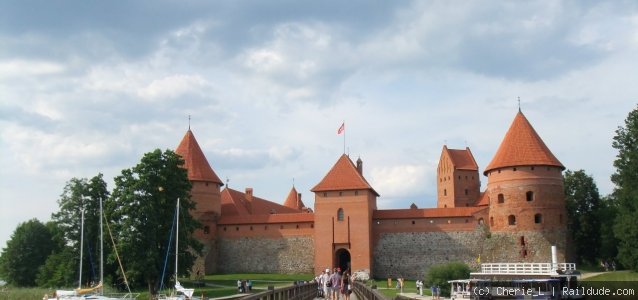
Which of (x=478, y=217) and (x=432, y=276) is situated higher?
(x=478, y=217)

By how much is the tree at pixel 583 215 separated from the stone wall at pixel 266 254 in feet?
64.7

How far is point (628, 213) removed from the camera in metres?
42.6

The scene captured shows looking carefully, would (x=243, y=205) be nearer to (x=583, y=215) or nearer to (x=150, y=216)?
(x=150, y=216)

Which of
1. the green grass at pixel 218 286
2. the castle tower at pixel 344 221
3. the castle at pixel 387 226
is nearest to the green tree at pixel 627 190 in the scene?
the castle at pixel 387 226

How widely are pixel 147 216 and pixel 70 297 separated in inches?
318

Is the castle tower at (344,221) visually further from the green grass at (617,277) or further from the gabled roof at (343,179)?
the green grass at (617,277)

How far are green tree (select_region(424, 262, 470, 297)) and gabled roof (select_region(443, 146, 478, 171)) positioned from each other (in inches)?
1102

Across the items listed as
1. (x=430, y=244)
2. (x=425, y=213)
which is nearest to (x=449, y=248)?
(x=430, y=244)

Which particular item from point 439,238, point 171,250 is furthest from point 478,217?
point 171,250

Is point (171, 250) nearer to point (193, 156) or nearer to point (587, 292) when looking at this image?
point (193, 156)

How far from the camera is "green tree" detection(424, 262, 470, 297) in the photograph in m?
43.0

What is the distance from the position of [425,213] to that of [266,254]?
12517 millimetres

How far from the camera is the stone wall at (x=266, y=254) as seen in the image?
52.2 metres

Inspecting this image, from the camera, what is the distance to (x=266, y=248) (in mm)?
52969
